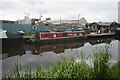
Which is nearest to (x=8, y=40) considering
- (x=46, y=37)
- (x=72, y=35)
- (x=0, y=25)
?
(x=0, y=25)

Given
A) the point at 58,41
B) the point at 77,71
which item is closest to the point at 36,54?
the point at 58,41

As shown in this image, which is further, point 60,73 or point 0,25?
point 0,25

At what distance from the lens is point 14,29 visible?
16547mm

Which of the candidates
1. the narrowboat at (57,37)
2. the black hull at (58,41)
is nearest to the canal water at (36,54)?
the black hull at (58,41)

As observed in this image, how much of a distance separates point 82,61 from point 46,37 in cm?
1298

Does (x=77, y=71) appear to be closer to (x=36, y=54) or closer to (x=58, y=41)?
(x=36, y=54)

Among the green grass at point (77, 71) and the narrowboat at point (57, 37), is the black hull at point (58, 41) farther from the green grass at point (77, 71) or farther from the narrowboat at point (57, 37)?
the green grass at point (77, 71)

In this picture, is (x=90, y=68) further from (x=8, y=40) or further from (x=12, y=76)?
(x=8, y=40)

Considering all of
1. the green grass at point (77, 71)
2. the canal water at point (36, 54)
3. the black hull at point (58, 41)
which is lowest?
the canal water at point (36, 54)

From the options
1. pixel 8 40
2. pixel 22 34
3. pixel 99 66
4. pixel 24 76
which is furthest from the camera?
pixel 22 34

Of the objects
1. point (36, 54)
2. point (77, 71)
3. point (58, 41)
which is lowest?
point (36, 54)

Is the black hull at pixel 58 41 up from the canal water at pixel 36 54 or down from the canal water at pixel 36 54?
up

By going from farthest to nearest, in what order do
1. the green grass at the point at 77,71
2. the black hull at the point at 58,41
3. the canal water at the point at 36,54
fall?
the black hull at the point at 58,41 < the canal water at the point at 36,54 < the green grass at the point at 77,71

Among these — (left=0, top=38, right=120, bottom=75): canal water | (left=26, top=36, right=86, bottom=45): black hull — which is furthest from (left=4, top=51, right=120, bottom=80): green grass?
(left=26, top=36, right=86, bottom=45): black hull
